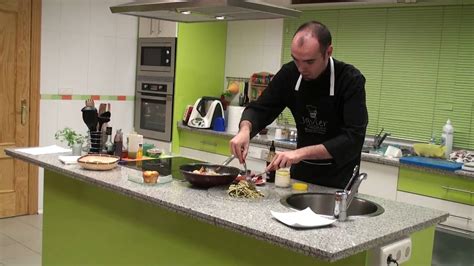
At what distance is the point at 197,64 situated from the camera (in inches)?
214

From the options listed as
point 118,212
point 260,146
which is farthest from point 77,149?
point 260,146

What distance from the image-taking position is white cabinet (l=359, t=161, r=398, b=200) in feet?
12.4

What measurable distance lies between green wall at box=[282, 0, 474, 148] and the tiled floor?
2932 millimetres

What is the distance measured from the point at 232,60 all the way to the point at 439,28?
2258mm

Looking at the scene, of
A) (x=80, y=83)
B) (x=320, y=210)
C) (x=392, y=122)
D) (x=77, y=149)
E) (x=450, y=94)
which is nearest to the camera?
(x=320, y=210)

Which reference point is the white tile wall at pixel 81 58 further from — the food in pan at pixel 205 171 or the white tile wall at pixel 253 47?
the food in pan at pixel 205 171

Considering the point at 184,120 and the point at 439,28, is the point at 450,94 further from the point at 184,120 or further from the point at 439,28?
the point at 184,120

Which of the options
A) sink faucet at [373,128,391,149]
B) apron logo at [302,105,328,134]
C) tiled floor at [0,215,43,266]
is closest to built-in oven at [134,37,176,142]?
tiled floor at [0,215,43,266]

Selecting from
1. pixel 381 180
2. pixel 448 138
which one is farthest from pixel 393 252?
pixel 448 138

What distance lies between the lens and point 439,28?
4047mm

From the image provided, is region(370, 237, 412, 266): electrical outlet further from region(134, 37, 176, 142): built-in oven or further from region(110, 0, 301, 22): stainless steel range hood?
region(134, 37, 176, 142): built-in oven

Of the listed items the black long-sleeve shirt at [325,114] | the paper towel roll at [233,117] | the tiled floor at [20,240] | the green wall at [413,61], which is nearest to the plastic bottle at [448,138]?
the green wall at [413,61]

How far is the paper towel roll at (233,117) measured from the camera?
201 inches

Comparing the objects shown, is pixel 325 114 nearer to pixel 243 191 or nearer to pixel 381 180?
pixel 243 191
